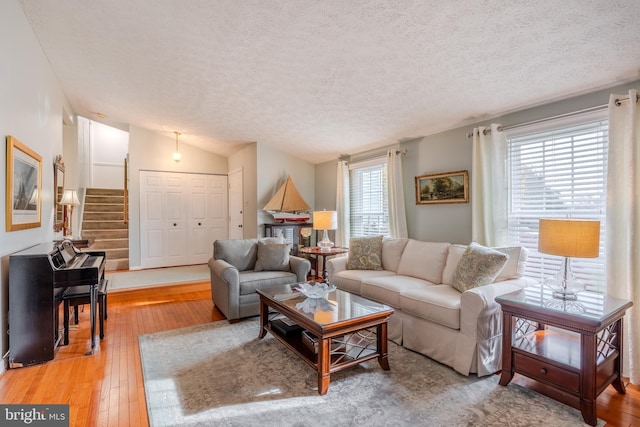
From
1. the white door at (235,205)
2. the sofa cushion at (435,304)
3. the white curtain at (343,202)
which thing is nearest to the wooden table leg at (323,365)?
the sofa cushion at (435,304)

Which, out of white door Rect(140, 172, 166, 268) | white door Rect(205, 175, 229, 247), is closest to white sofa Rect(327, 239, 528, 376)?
white door Rect(205, 175, 229, 247)

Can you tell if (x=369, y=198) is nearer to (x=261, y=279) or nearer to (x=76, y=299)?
(x=261, y=279)

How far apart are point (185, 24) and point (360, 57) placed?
58.1 inches

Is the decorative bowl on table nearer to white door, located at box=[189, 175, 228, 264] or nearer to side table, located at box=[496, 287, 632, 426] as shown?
side table, located at box=[496, 287, 632, 426]

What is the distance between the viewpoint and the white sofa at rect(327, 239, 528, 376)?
7.52ft

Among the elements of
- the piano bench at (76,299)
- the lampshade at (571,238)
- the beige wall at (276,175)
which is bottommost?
the piano bench at (76,299)

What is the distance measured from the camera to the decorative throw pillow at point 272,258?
385 cm

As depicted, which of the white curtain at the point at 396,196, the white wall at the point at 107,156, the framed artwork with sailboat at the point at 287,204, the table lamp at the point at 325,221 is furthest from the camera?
the white wall at the point at 107,156

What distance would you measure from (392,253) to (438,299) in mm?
1216

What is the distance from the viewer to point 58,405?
196 cm

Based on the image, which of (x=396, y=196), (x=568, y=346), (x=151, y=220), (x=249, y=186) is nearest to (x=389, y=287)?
(x=568, y=346)

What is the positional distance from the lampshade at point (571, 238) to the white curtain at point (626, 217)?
17.8 inches

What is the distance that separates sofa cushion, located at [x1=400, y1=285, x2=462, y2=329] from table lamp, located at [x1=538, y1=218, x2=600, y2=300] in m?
0.67

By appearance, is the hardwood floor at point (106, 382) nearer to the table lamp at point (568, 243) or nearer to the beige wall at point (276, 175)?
the table lamp at point (568, 243)
